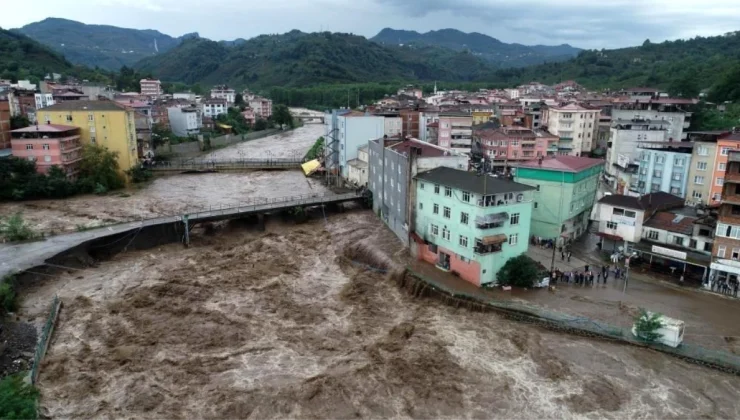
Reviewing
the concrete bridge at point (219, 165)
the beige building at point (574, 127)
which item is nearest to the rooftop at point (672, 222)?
the beige building at point (574, 127)

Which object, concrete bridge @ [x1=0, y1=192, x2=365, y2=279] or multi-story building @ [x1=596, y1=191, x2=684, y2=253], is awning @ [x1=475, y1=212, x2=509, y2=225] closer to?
multi-story building @ [x1=596, y1=191, x2=684, y2=253]

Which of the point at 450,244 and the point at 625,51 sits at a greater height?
the point at 625,51

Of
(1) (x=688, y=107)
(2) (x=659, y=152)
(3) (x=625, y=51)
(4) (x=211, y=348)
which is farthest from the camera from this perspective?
(3) (x=625, y=51)

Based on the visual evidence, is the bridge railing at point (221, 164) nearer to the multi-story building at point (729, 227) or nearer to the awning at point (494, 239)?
the awning at point (494, 239)

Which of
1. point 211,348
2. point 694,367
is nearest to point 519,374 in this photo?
point 694,367

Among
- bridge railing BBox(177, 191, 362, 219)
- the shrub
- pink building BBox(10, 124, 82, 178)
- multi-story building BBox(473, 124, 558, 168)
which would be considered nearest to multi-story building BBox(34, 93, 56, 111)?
pink building BBox(10, 124, 82, 178)

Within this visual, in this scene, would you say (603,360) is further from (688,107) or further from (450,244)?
(688,107)

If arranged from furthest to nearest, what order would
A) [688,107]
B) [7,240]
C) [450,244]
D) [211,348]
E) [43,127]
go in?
[688,107] → [43,127] → [7,240] → [450,244] → [211,348]

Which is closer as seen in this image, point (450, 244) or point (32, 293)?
point (32, 293)
